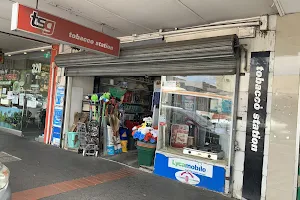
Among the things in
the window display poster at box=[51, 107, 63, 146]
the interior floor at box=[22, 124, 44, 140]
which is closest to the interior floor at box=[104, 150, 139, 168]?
the window display poster at box=[51, 107, 63, 146]

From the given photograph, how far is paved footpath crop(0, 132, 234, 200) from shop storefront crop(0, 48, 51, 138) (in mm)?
2787

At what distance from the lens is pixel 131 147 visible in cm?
767

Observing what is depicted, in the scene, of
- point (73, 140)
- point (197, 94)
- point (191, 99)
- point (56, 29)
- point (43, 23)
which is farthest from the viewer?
point (73, 140)

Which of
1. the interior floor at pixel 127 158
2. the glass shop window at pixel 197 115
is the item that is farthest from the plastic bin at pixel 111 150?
the glass shop window at pixel 197 115

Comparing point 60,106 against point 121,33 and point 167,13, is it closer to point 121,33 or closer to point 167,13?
point 121,33

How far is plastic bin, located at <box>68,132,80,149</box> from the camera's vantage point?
701cm

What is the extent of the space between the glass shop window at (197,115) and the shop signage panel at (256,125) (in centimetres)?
44

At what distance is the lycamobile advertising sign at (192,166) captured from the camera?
4605 mm

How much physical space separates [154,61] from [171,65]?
14.6 inches

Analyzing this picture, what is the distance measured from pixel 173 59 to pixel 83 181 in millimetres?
2922

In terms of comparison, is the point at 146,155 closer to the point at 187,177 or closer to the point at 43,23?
the point at 187,177

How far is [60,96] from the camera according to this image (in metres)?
7.50

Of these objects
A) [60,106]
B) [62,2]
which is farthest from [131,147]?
[62,2]

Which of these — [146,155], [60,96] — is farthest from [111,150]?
[60,96]
